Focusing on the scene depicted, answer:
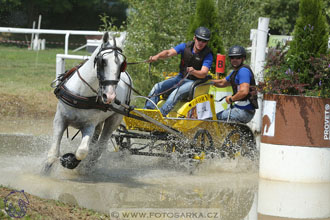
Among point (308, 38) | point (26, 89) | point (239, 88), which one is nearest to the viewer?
point (308, 38)

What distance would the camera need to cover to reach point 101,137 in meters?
8.07

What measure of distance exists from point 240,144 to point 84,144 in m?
2.60

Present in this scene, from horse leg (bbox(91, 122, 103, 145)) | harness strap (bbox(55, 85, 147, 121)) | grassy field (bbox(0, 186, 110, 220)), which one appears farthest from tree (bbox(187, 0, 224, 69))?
grassy field (bbox(0, 186, 110, 220))

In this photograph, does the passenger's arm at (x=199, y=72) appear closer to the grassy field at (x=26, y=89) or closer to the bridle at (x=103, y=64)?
the bridle at (x=103, y=64)

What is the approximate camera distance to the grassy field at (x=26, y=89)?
12.8m

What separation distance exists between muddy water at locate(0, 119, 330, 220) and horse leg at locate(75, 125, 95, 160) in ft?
1.11

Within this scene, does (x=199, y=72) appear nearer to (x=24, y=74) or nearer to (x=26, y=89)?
(x=26, y=89)

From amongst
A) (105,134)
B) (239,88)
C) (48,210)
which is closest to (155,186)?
(105,134)

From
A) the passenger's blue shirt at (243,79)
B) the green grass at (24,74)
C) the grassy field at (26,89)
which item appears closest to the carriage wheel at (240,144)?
the passenger's blue shirt at (243,79)

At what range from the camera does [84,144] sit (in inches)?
276

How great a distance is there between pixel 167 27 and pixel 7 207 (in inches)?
345

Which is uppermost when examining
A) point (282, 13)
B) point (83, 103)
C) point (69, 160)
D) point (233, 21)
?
point (233, 21)

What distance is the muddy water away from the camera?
602 cm

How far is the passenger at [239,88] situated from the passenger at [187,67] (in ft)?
1.18
